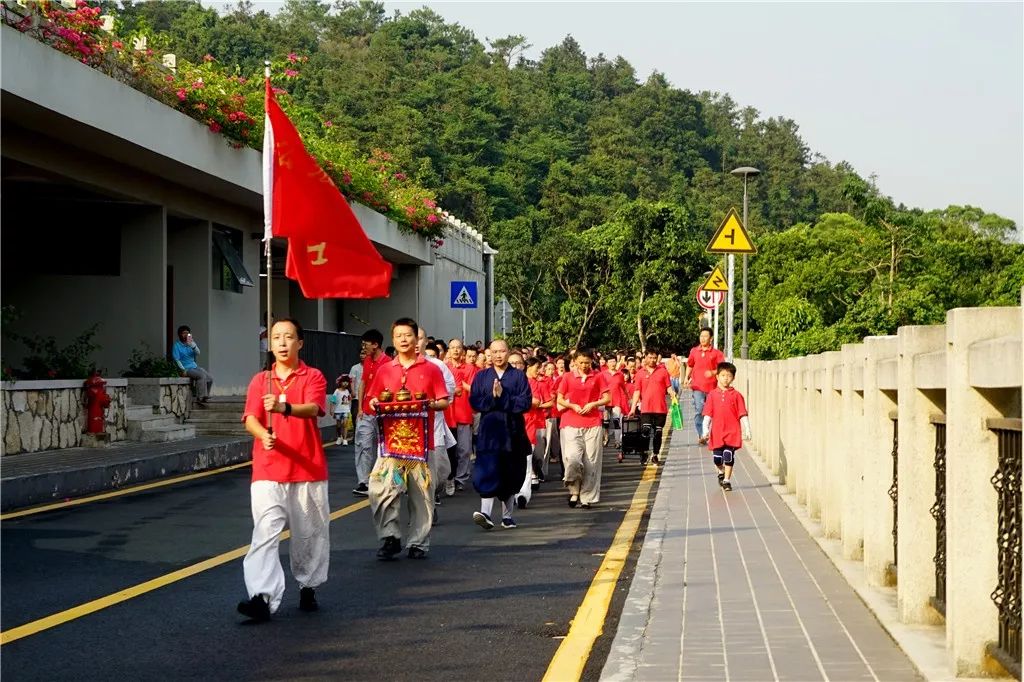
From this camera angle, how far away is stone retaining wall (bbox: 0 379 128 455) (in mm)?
19484

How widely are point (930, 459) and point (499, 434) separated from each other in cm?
669

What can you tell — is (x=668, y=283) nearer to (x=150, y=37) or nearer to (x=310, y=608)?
(x=150, y=37)

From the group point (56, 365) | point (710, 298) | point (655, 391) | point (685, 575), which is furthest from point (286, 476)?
point (710, 298)

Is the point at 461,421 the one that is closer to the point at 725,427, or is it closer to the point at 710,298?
the point at 725,427

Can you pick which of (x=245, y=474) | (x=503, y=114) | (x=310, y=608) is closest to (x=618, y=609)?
(x=310, y=608)

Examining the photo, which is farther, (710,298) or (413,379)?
(710,298)

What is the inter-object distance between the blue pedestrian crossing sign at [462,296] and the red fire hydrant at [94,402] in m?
11.7

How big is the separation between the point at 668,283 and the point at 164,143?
183ft

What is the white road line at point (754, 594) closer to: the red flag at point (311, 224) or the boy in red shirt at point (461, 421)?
the red flag at point (311, 224)

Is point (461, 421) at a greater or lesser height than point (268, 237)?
lesser

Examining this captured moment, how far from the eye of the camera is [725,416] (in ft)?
60.0

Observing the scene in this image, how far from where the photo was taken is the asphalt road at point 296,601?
7562mm

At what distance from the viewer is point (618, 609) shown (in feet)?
30.3

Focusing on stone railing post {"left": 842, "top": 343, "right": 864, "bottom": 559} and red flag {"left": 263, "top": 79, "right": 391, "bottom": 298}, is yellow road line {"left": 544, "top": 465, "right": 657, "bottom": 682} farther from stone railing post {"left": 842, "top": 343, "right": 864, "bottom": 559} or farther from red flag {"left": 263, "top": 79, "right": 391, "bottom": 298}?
red flag {"left": 263, "top": 79, "right": 391, "bottom": 298}
